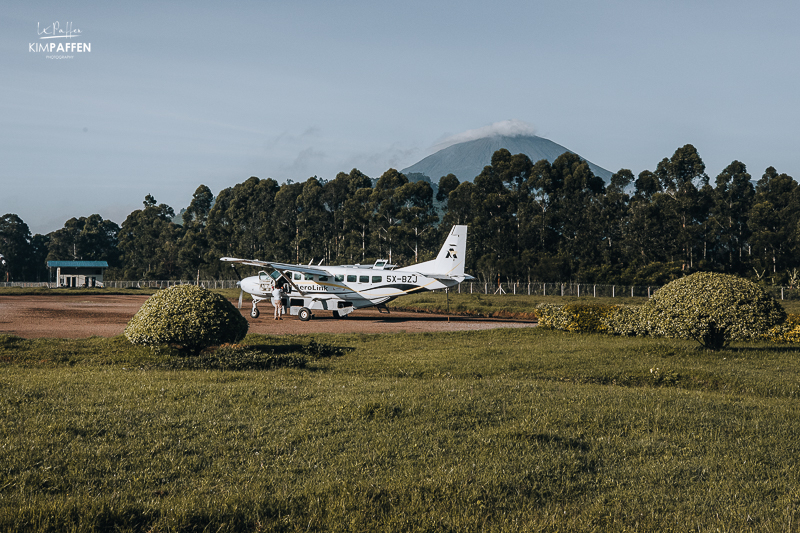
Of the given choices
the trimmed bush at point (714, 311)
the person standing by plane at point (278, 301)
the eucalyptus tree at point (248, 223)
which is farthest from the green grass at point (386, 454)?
the eucalyptus tree at point (248, 223)

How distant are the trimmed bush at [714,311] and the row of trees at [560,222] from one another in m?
40.2

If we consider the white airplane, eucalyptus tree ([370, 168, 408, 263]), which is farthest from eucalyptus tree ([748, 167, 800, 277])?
the white airplane

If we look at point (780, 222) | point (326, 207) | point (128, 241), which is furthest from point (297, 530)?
point (128, 241)

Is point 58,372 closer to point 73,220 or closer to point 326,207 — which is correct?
point 326,207

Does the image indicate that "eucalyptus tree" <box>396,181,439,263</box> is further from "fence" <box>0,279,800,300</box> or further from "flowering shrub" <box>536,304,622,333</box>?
"flowering shrub" <box>536,304,622,333</box>

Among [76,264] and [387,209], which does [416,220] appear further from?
[76,264]

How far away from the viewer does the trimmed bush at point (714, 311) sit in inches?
550

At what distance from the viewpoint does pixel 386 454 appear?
19.3ft

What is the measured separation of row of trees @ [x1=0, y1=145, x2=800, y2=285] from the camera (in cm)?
5853

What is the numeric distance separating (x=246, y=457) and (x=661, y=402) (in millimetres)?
6163

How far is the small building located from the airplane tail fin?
270 feet

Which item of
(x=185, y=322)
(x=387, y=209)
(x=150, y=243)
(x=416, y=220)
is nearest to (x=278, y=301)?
(x=185, y=322)

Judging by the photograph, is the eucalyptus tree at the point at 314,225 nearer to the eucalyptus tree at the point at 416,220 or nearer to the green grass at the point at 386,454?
the eucalyptus tree at the point at 416,220

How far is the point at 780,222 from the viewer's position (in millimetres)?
58312
